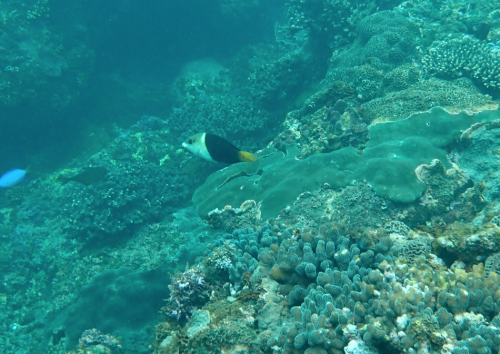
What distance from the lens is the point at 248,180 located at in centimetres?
615

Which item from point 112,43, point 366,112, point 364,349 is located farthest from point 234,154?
point 112,43

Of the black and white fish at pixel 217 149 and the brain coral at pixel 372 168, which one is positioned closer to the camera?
the black and white fish at pixel 217 149

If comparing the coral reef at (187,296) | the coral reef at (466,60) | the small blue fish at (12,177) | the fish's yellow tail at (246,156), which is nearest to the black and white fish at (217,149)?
the fish's yellow tail at (246,156)

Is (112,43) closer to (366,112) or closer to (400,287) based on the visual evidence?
(366,112)

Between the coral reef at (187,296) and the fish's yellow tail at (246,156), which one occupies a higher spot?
the fish's yellow tail at (246,156)

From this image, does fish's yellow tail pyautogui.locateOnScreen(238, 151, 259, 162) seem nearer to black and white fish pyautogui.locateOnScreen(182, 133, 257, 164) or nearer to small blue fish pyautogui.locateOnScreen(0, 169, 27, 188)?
black and white fish pyautogui.locateOnScreen(182, 133, 257, 164)

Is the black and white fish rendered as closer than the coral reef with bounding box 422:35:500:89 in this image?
Yes

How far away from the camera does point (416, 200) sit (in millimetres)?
4758

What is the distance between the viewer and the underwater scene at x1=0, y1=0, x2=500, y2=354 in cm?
273

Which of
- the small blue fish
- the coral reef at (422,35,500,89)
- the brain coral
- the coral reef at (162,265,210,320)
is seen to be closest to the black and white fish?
the brain coral

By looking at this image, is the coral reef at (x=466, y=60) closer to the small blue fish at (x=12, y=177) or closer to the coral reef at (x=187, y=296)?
the coral reef at (x=187, y=296)

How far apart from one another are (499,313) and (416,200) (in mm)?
2666

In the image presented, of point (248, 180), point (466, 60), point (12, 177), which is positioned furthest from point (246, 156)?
point (12, 177)

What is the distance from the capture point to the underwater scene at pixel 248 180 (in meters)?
2.73
